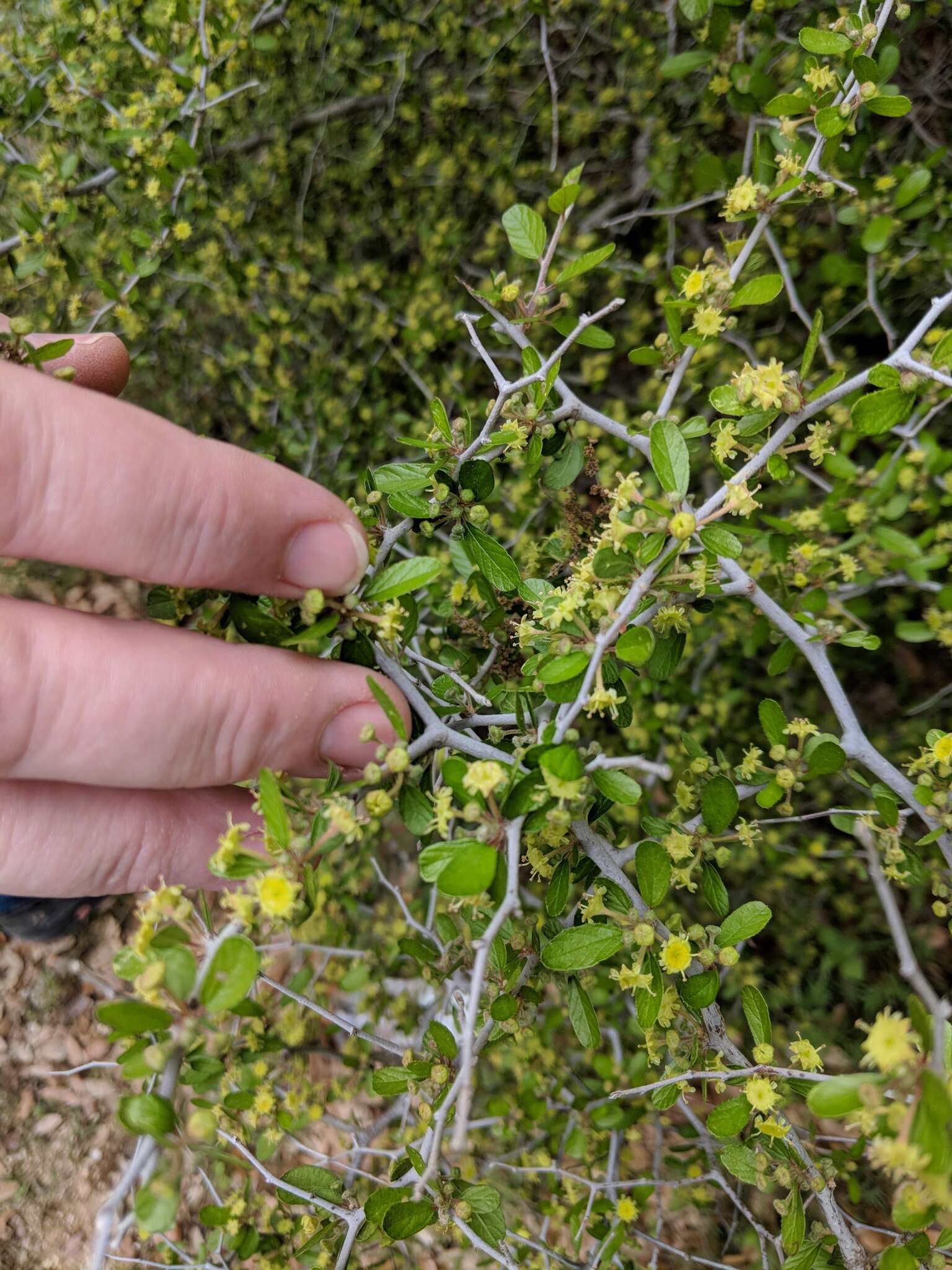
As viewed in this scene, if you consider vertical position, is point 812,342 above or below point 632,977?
above

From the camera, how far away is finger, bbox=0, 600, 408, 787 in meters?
0.96

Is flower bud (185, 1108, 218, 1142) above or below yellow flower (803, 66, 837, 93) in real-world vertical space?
below

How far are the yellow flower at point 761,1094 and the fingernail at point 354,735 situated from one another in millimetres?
735

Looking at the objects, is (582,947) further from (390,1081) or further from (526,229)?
(526,229)

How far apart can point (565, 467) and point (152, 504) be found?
0.72m

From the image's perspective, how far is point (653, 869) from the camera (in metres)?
1.10

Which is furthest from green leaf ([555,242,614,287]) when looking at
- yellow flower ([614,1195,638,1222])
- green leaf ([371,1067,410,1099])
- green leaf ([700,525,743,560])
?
yellow flower ([614,1195,638,1222])

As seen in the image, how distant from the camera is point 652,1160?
2311 millimetres

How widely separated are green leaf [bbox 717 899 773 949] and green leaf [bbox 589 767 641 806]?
373 mm

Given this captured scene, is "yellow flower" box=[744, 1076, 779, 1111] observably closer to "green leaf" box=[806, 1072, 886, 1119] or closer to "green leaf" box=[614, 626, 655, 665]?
"green leaf" box=[806, 1072, 886, 1119]

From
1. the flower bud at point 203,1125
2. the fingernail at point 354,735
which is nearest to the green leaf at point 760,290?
the fingernail at point 354,735

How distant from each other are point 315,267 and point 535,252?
6.53 feet

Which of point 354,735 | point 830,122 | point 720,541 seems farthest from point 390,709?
point 830,122

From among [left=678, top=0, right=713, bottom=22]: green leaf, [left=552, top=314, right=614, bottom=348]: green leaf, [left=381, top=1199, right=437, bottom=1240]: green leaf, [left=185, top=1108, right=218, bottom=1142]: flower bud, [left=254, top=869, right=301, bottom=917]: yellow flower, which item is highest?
[left=678, top=0, right=713, bottom=22]: green leaf
